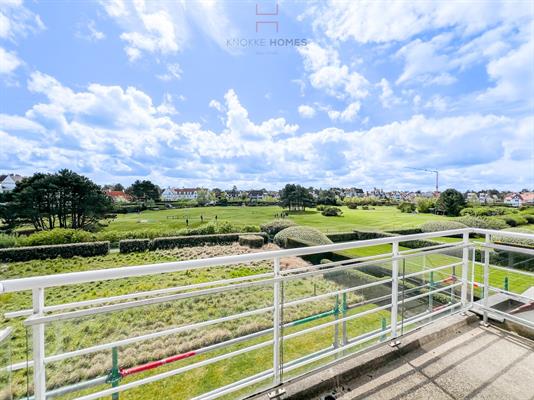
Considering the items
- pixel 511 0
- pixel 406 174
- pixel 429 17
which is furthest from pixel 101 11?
pixel 406 174

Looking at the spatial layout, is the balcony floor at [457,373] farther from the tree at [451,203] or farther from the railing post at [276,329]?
the tree at [451,203]

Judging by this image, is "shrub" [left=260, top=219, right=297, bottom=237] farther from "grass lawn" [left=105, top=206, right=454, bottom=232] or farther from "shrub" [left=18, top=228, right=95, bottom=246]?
"shrub" [left=18, top=228, right=95, bottom=246]

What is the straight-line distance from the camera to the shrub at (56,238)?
1480 cm

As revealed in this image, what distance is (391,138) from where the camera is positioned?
98.1ft

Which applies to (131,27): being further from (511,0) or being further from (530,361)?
(530,361)

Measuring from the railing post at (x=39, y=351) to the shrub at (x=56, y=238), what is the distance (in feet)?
60.3

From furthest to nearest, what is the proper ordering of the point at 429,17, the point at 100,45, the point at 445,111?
the point at 445,111 < the point at 100,45 < the point at 429,17

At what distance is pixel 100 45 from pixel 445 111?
3682 cm

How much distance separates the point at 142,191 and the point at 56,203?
50.8ft

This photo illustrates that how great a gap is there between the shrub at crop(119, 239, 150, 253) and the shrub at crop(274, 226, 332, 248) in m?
8.13

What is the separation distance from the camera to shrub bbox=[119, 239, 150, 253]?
14.8 metres

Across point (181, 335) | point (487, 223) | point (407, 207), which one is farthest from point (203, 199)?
point (181, 335)

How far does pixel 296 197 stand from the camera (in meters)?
33.5

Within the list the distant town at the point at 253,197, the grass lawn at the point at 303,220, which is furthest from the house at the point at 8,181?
the grass lawn at the point at 303,220
